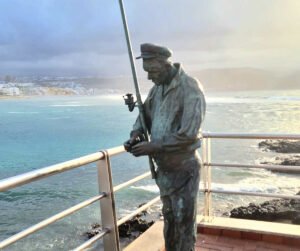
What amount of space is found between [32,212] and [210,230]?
28736 millimetres

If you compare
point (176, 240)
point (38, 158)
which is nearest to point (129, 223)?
point (176, 240)

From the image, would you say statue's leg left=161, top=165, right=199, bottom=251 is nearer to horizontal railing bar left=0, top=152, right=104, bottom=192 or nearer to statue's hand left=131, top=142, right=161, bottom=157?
statue's hand left=131, top=142, right=161, bottom=157

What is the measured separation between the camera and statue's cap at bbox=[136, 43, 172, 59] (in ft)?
7.32

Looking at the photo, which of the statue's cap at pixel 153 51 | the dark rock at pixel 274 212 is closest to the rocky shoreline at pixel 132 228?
the dark rock at pixel 274 212

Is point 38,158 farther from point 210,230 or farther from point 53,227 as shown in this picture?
point 210,230

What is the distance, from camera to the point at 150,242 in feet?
12.1

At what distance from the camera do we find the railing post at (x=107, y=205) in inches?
119

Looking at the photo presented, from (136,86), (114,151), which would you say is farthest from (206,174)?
(136,86)

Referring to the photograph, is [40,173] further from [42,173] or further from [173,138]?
[173,138]

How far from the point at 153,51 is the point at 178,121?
44 centimetres

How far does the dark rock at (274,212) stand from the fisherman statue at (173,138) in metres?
16.3

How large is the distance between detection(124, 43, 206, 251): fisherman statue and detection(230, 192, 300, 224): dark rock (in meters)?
16.3

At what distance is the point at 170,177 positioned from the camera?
7.90 ft

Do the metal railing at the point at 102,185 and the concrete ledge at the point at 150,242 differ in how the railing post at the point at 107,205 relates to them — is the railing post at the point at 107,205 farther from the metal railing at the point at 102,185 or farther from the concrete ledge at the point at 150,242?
the concrete ledge at the point at 150,242
